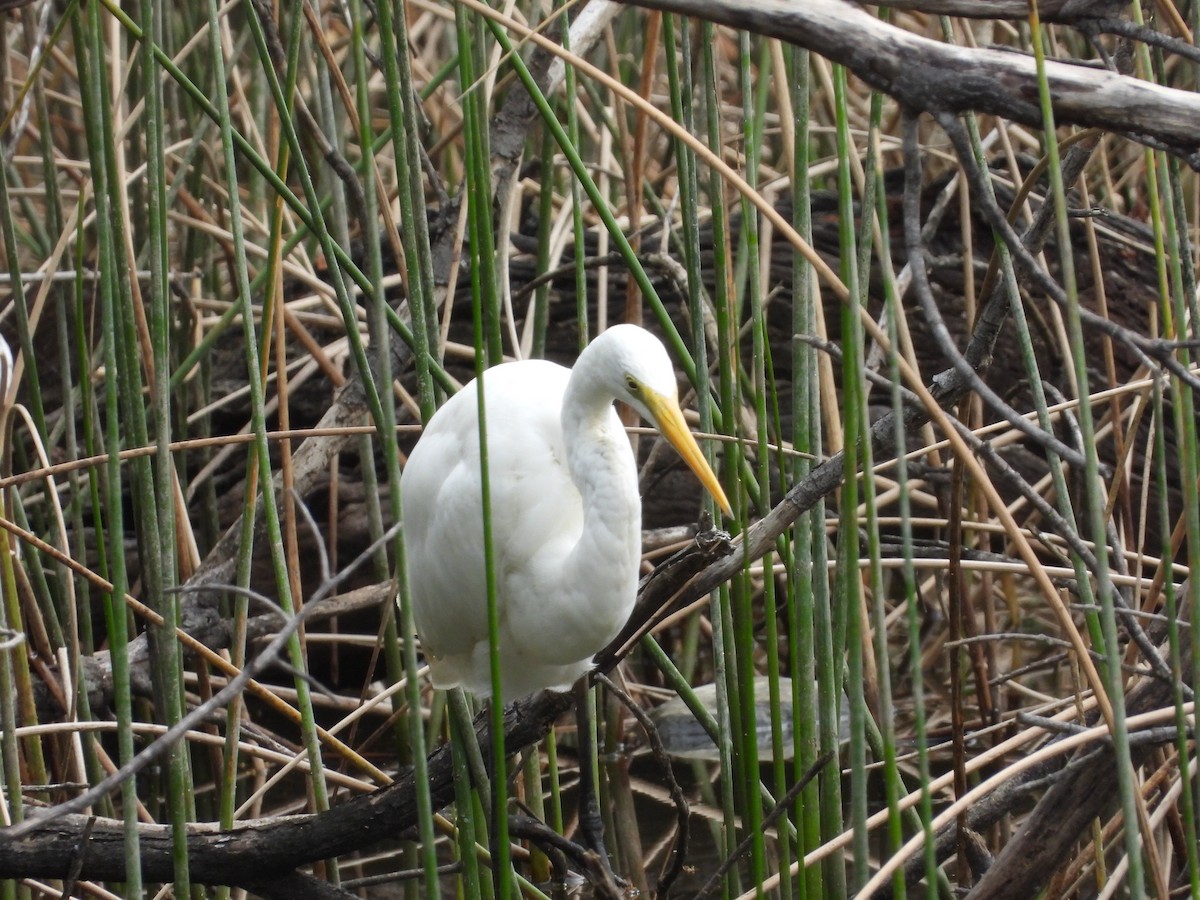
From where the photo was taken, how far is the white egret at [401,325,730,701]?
3.77 feet

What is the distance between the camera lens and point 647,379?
1.09m

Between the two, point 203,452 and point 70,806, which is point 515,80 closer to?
point 203,452

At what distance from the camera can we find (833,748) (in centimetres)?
110

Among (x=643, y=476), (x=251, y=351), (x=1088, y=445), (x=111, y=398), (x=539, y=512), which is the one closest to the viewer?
(x=1088, y=445)

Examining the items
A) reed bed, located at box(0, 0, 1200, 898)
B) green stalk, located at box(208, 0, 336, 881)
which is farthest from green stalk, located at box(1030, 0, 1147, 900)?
green stalk, located at box(208, 0, 336, 881)

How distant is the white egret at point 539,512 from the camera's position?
1.15 meters

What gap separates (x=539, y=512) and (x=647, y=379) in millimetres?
299

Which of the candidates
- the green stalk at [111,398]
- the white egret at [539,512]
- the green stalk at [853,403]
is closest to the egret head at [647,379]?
the white egret at [539,512]

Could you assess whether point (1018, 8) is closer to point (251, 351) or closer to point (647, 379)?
point (647, 379)

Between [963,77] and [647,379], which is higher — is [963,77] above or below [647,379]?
above

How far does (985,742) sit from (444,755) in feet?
3.29

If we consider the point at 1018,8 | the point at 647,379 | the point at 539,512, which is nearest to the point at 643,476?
the point at 539,512

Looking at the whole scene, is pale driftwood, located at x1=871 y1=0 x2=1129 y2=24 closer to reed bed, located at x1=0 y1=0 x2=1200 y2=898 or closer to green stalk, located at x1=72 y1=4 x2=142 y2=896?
reed bed, located at x1=0 y1=0 x2=1200 y2=898

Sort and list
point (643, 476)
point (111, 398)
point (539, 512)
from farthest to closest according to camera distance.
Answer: point (643, 476) < point (539, 512) < point (111, 398)
